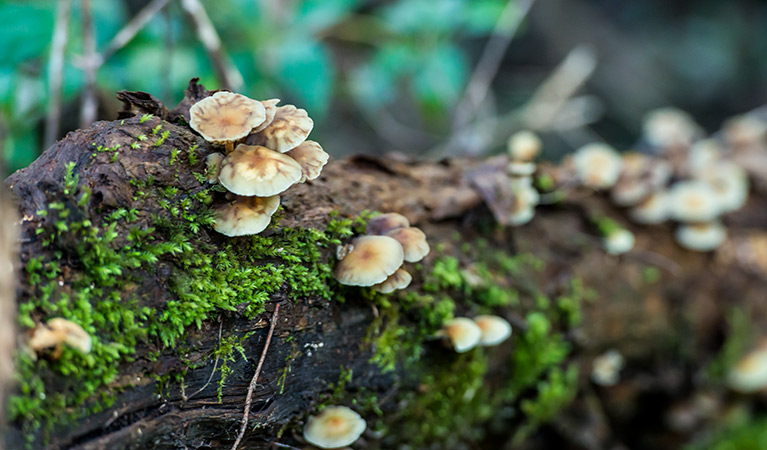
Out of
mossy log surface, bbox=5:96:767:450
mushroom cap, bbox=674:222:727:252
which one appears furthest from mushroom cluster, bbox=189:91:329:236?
mushroom cap, bbox=674:222:727:252

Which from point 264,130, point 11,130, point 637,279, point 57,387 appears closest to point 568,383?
point 637,279

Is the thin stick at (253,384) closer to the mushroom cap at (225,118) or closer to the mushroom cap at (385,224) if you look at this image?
the mushroom cap at (385,224)

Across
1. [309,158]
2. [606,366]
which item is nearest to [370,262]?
[309,158]

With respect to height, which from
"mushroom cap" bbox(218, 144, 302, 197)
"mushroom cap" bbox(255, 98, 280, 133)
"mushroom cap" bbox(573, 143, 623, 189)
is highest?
"mushroom cap" bbox(573, 143, 623, 189)

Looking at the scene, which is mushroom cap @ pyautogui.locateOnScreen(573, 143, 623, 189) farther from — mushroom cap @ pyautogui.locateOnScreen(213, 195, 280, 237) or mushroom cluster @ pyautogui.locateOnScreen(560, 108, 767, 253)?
mushroom cap @ pyautogui.locateOnScreen(213, 195, 280, 237)

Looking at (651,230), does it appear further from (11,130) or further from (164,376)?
(11,130)
